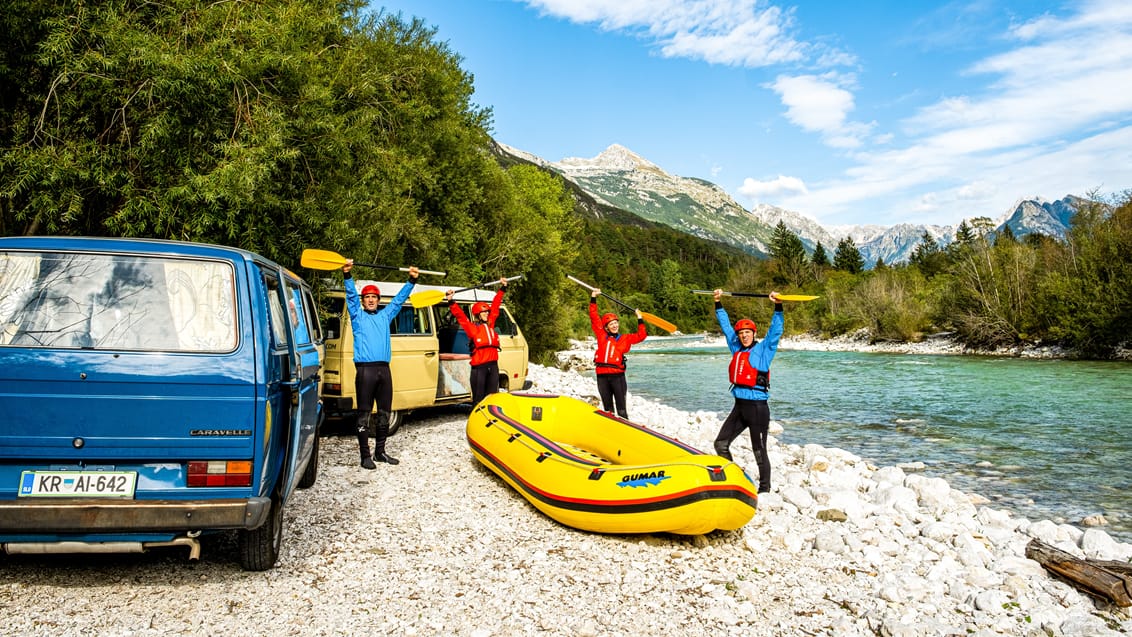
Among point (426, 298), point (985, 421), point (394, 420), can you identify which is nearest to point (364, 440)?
point (394, 420)

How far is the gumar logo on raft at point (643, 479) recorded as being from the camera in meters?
5.55

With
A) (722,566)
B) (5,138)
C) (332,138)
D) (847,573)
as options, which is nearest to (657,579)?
(722,566)

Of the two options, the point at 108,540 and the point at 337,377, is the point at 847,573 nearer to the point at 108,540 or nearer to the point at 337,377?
the point at 108,540

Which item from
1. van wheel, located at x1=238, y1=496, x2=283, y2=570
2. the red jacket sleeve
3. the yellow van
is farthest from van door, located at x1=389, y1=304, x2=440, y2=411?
van wheel, located at x1=238, y1=496, x2=283, y2=570

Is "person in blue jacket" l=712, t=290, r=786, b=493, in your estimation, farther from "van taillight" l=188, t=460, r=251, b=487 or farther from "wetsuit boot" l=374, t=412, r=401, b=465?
"van taillight" l=188, t=460, r=251, b=487

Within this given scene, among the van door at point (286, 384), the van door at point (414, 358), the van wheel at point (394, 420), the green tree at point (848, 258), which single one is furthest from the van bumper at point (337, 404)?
the green tree at point (848, 258)

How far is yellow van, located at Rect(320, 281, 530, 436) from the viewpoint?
29.5 feet

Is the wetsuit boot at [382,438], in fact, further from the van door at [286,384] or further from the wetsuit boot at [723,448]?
the wetsuit boot at [723,448]

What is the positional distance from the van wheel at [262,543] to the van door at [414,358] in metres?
4.91

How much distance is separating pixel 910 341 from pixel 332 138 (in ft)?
164

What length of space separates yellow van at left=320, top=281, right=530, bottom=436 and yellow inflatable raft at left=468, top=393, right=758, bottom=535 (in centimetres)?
221

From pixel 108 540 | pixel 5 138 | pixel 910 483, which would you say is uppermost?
pixel 5 138

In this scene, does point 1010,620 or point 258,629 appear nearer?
point 258,629

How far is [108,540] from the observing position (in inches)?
144
